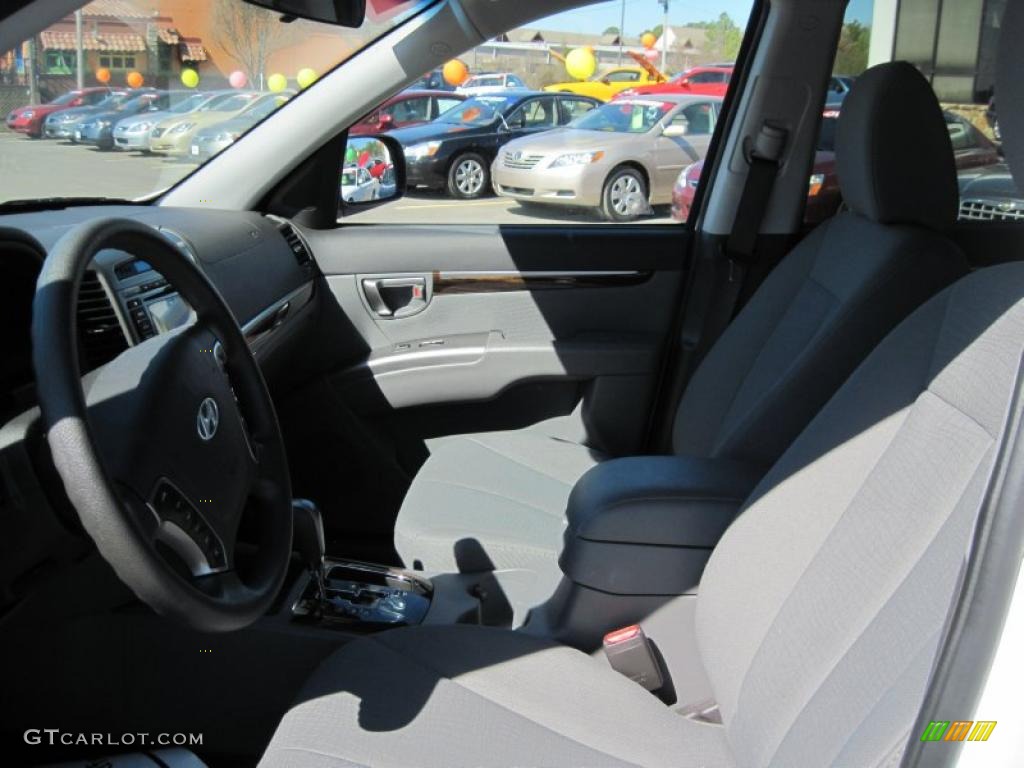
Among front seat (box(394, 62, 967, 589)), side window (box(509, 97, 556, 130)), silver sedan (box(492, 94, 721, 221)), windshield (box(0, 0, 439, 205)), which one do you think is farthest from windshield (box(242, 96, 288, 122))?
side window (box(509, 97, 556, 130))

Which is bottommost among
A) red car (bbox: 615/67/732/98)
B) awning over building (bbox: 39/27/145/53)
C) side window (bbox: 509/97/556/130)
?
side window (bbox: 509/97/556/130)

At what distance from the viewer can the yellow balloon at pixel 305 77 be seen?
2611mm

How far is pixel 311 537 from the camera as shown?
6.13 ft

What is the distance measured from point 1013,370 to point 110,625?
1.28 m

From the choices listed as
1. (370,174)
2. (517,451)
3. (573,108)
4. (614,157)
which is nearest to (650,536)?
(517,451)

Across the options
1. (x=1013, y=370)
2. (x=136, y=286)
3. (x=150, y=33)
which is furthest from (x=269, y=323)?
(x=1013, y=370)

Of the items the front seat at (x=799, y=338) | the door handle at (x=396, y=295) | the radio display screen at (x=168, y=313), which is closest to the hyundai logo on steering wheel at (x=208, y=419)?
the radio display screen at (x=168, y=313)

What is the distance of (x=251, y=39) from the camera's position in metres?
2.50

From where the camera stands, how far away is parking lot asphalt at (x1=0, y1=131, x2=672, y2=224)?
2.34 meters

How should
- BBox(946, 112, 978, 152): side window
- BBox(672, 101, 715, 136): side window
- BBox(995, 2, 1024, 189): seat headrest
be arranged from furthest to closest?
1. BBox(672, 101, 715, 136): side window
2. BBox(946, 112, 978, 152): side window
3. BBox(995, 2, 1024, 189): seat headrest

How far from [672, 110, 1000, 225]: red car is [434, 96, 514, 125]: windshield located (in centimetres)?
83

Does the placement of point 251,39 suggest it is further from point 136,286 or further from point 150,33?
point 136,286

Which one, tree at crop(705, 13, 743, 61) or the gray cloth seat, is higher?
tree at crop(705, 13, 743, 61)

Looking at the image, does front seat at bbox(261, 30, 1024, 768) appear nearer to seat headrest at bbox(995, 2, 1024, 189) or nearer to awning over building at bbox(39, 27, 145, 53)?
seat headrest at bbox(995, 2, 1024, 189)
